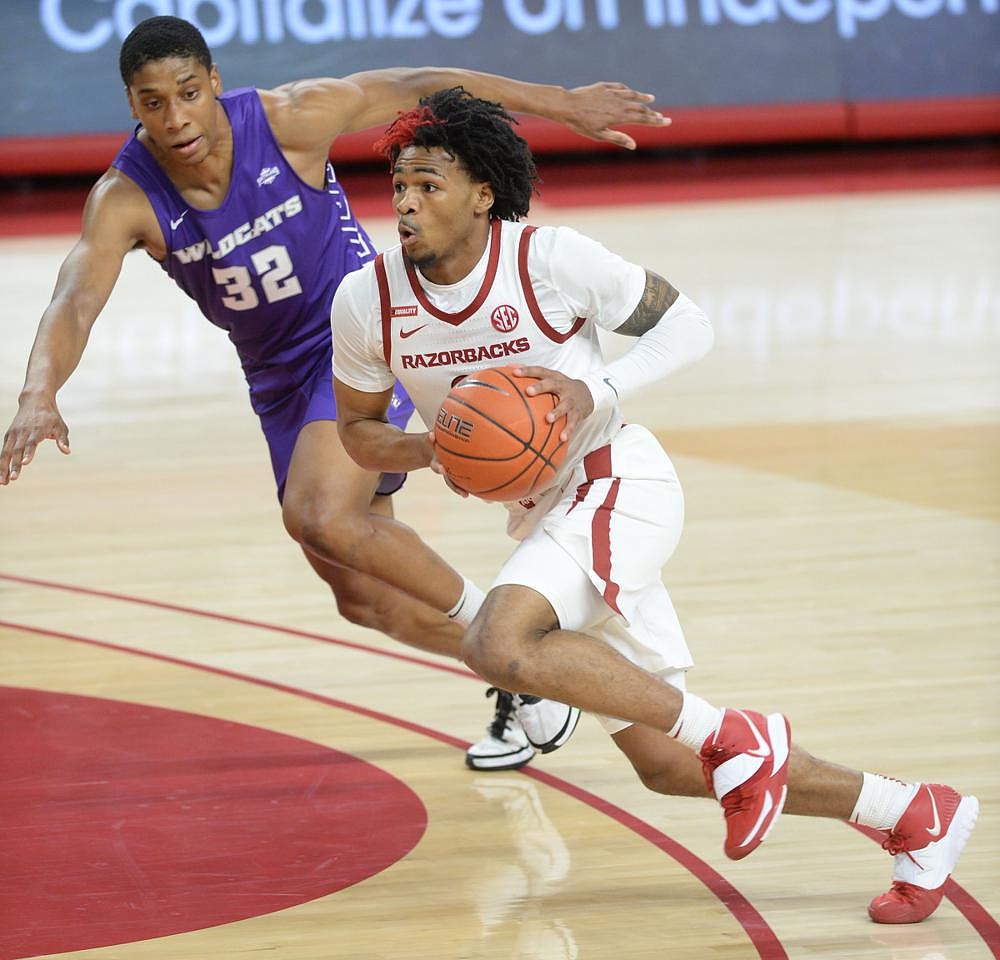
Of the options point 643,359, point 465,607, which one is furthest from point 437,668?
point 643,359

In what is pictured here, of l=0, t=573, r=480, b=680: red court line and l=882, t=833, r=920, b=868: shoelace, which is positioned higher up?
l=882, t=833, r=920, b=868: shoelace

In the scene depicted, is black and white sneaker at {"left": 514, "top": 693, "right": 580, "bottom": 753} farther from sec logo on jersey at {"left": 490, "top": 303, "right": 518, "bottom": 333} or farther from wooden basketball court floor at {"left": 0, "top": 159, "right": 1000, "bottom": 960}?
sec logo on jersey at {"left": 490, "top": 303, "right": 518, "bottom": 333}

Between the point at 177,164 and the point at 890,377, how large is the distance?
5520mm

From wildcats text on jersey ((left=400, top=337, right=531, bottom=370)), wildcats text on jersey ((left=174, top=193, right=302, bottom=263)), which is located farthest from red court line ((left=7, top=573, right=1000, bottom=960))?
wildcats text on jersey ((left=174, top=193, right=302, bottom=263))

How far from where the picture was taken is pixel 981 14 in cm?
1758

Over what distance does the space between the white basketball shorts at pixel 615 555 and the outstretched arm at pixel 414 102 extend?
137cm

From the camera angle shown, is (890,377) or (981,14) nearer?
(890,377)

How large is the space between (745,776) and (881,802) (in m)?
0.35

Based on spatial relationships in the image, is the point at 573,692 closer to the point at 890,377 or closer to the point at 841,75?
the point at 890,377

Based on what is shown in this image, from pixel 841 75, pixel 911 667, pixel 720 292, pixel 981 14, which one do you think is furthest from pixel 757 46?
pixel 911 667

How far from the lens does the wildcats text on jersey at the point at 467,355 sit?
3.76 m

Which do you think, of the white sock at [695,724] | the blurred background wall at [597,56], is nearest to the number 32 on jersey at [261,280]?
the white sock at [695,724]

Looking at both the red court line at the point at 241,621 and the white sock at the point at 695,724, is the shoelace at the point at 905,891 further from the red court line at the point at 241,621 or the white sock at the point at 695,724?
the red court line at the point at 241,621

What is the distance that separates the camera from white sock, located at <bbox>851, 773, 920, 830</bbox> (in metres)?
3.59
